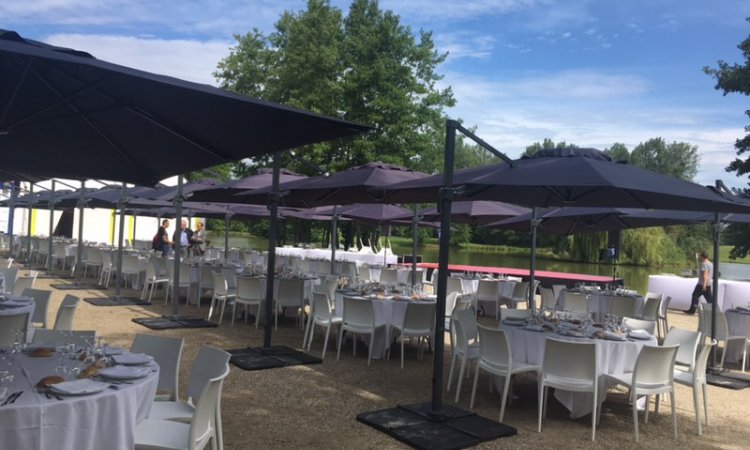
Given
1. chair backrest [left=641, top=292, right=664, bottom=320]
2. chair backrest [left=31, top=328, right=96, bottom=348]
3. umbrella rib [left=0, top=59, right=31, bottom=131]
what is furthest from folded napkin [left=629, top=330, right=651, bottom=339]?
umbrella rib [left=0, top=59, right=31, bottom=131]

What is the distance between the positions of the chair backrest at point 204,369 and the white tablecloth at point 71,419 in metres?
0.64

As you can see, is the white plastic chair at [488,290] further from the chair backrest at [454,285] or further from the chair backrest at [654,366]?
the chair backrest at [654,366]

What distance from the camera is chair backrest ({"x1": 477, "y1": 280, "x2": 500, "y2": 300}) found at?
11930 millimetres

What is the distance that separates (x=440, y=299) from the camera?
5121 mm

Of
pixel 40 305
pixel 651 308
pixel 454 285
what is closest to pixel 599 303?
pixel 651 308

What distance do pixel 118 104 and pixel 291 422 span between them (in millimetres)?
2964

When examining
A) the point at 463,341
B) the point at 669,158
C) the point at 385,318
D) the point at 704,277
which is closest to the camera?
the point at 463,341

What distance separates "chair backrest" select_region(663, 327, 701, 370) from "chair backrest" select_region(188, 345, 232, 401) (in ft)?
15.0

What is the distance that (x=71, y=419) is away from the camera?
283 centimetres

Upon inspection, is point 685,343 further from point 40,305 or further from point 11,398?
point 40,305

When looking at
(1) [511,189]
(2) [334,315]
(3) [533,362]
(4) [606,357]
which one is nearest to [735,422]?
(4) [606,357]

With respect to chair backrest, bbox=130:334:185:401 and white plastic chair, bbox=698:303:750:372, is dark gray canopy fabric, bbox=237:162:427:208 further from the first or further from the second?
white plastic chair, bbox=698:303:750:372

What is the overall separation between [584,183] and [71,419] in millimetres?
3870

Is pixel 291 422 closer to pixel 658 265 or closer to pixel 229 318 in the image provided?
pixel 229 318
